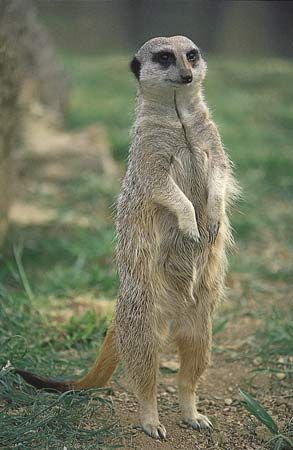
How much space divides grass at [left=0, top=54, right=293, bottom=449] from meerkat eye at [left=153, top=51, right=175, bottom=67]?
2.11 feet

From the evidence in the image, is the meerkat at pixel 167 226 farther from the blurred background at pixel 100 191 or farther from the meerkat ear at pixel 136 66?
the blurred background at pixel 100 191

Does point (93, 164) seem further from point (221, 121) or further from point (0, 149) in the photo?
point (221, 121)

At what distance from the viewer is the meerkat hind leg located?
115 inches

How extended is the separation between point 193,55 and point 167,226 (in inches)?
Answer: 25.6

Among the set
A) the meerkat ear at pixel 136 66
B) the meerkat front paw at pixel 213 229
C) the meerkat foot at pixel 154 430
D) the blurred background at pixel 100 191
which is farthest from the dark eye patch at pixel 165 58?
the meerkat foot at pixel 154 430

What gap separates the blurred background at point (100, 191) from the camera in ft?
11.2

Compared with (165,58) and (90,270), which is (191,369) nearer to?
(165,58)

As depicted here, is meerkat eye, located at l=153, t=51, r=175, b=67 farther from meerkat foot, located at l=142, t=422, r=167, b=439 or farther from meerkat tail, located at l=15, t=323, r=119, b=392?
meerkat foot, located at l=142, t=422, r=167, b=439

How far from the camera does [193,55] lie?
2.85 meters

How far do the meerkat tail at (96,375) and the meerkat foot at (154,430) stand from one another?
0.90ft

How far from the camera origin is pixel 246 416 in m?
3.15

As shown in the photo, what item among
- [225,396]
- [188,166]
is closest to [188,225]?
[188,166]

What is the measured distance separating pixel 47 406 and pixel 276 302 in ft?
6.85

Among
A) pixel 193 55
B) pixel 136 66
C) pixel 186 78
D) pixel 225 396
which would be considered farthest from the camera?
pixel 225 396
